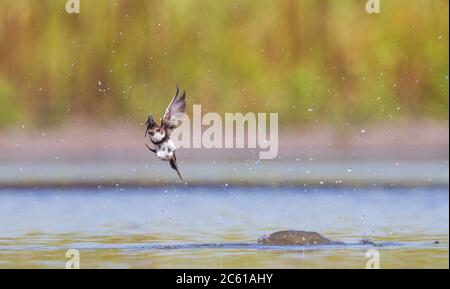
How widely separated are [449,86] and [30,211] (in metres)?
5.60

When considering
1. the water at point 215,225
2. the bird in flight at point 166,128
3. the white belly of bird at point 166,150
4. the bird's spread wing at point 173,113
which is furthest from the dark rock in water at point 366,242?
the bird's spread wing at point 173,113

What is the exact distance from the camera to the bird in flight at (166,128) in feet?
39.9

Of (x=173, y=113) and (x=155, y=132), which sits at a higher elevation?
(x=173, y=113)

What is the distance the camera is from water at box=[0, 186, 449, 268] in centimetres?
1197

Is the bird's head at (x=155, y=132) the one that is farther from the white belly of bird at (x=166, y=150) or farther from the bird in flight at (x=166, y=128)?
the white belly of bird at (x=166, y=150)

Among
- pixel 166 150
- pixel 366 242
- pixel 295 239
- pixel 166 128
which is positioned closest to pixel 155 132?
pixel 166 128

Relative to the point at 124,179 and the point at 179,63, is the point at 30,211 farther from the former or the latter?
Result: the point at 179,63

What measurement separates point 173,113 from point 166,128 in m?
0.19

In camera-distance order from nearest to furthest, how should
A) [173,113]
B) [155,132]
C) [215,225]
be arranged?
[155,132]
[173,113]
[215,225]

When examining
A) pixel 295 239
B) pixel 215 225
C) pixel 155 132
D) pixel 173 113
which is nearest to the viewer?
pixel 155 132

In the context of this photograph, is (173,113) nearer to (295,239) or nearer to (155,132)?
(155,132)

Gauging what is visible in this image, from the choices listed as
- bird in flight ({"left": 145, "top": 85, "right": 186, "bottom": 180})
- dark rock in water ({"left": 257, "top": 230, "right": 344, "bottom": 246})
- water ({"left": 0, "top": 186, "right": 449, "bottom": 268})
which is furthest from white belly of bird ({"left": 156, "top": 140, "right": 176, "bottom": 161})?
dark rock in water ({"left": 257, "top": 230, "right": 344, "bottom": 246})

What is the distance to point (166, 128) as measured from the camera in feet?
39.9
